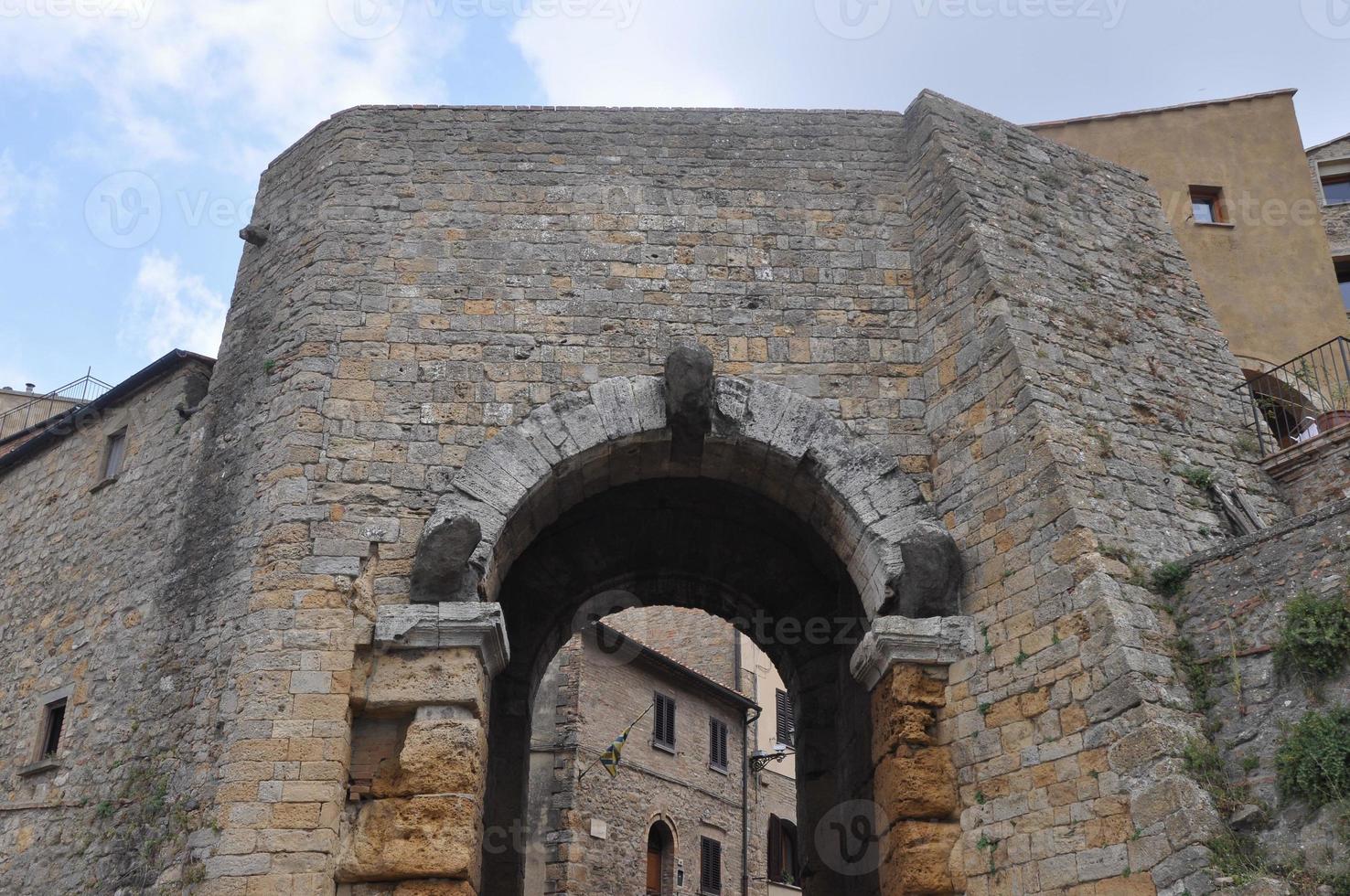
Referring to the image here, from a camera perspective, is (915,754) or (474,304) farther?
(474,304)

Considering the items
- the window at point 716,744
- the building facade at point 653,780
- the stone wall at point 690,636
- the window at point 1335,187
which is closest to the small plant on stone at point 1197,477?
the building facade at point 653,780

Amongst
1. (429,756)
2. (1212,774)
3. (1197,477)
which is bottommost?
(1212,774)

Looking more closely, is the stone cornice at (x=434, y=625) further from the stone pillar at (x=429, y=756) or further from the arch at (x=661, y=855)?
the arch at (x=661, y=855)

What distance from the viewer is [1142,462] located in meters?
7.36

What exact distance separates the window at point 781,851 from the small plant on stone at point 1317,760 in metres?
15.4

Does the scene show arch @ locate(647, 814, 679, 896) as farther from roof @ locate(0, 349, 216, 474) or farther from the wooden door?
roof @ locate(0, 349, 216, 474)

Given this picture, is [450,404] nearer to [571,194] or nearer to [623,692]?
[571,194]

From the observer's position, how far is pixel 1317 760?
5.37 meters

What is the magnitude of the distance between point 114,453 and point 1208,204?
1193 cm

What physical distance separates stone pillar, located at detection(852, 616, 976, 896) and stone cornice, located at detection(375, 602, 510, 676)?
7.79 feet

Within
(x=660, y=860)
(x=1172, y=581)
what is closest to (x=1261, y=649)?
(x=1172, y=581)

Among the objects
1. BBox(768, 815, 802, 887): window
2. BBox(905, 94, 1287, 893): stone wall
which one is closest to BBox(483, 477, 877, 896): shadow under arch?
BBox(905, 94, 1287, 893): stone wall

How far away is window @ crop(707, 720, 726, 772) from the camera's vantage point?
62.5 feet

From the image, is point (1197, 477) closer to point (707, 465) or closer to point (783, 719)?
point (707, 465)
